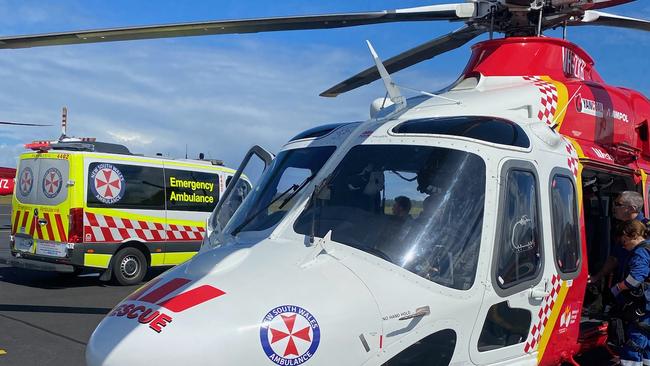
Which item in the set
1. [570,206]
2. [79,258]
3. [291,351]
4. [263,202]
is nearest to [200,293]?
[291,351]

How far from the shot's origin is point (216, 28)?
4445 millimetres

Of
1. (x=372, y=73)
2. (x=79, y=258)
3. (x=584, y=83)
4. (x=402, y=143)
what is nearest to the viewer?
(x=402, y=143)

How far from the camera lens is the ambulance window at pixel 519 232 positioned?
12.1 feet

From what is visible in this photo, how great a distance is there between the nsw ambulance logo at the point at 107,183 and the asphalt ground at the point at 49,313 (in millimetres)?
1568

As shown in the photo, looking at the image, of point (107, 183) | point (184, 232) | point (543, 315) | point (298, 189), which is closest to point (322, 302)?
point (298, 189)

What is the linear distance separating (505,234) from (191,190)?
30.4 feet

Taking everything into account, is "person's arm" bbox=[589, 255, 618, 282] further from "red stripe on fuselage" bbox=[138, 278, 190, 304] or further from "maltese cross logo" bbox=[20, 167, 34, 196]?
"maltese cross logo" bbox=[20, 167, 34, 196]

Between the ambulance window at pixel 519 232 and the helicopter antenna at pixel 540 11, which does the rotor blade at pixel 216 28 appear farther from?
the ambulance window at pixel 519 232

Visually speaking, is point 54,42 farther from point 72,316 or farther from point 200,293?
point 72,316

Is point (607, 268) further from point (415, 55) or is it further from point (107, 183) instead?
point (107, 183)

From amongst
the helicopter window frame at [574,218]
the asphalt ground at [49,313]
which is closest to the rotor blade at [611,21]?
the helicopter window frame at [574,218]

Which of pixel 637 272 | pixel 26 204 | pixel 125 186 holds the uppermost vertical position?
pixel 637 272

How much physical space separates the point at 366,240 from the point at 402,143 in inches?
29.7

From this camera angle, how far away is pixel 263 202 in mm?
4227
